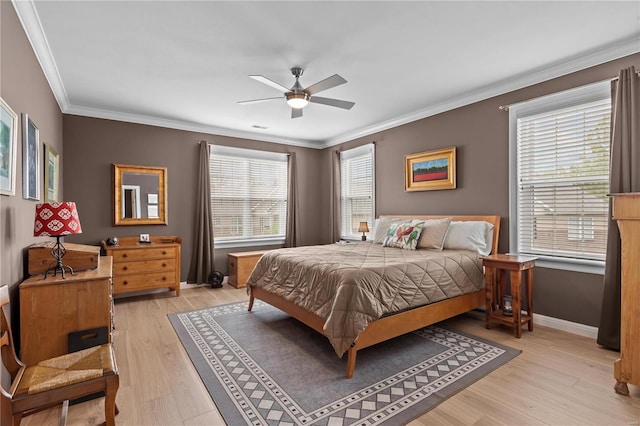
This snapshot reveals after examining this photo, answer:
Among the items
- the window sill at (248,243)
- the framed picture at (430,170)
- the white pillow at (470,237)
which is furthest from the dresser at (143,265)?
the white pillow at (470,237)

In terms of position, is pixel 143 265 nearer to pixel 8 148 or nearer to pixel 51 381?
pixel 8 148

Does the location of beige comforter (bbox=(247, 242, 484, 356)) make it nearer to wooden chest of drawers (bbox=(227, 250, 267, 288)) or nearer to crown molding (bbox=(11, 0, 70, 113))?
wooden chest of drawers (bbox=(227, 250, 267, 288))

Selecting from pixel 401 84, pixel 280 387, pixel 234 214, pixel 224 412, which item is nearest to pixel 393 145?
pixel 401 84

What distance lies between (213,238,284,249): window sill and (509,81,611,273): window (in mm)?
3860

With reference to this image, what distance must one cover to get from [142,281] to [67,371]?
2974mm

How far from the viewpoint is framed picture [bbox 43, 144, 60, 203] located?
10.1 ft

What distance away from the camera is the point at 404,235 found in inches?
156

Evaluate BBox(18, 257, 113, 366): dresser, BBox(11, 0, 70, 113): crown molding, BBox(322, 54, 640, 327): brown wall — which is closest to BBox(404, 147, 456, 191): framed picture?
BBox(322, 54, 640, 327): brown wall

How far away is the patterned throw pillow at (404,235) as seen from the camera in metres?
3.85

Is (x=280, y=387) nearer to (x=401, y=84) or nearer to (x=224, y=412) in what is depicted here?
(x=224, y=412)

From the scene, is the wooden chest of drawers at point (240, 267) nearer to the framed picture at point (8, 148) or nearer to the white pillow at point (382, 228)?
the white pillow at point (382, 228)

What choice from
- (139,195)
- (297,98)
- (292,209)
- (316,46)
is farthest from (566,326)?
(139,195)

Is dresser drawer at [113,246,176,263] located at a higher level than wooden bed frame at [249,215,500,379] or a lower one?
higher

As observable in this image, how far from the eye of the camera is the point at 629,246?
2104 millimetres
